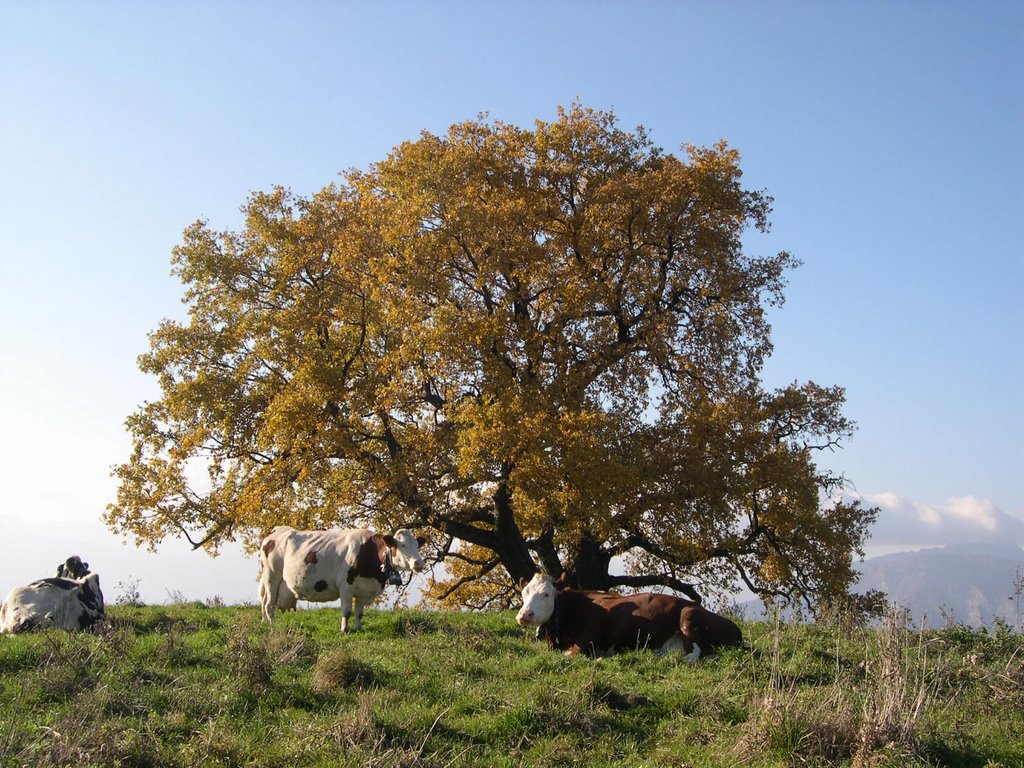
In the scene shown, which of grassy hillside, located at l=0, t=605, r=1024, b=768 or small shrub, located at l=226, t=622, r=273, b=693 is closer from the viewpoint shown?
grassy hillside, located at l=0, t=605, r=1024, b=768

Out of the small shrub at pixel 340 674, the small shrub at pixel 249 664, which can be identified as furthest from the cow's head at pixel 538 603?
the small shrub at pixel 249 664

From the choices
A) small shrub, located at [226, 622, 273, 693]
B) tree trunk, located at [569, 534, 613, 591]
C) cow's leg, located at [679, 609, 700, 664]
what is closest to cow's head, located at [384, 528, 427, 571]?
cow's leg, located at [679, 609, 700, 664]

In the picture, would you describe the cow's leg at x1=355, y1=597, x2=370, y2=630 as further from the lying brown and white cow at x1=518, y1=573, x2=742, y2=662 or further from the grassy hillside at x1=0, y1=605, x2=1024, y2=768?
the lying brown and white cow at x1=518, y1=573, x2=742, y2=662

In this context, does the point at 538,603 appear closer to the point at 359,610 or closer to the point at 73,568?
the point at 359,610

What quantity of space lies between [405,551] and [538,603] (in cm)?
285

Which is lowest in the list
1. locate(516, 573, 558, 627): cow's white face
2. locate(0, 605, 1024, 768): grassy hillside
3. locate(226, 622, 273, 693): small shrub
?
locate(0, 605, 1024, 768): grassy hillside

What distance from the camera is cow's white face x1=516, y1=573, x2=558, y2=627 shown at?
1294cm

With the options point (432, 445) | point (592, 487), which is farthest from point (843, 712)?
point (432, 445)

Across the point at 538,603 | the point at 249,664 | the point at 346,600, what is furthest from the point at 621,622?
the point at 249,664

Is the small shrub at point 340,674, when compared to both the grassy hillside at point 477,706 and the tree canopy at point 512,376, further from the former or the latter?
the tree canopy at point 512,376

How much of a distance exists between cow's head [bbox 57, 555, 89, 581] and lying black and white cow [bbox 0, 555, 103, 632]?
5.36ft

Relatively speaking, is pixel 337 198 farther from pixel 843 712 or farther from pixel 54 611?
pixel 843 712

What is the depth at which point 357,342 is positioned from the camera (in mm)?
22109

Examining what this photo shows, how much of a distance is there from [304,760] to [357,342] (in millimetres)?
15416
